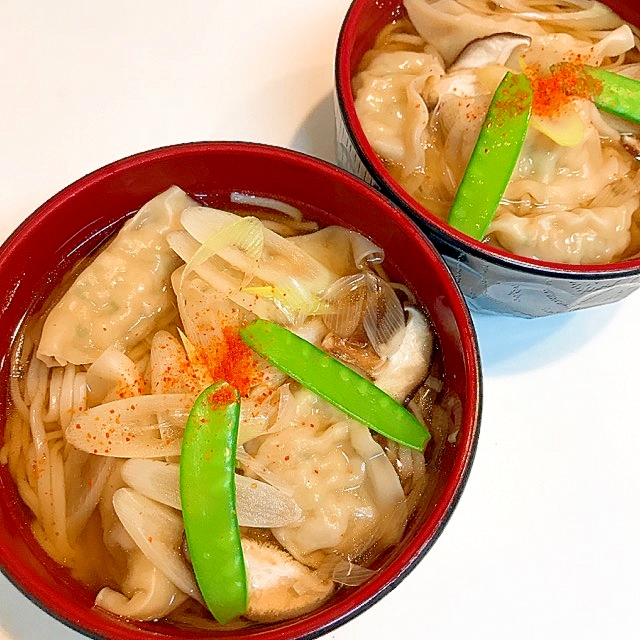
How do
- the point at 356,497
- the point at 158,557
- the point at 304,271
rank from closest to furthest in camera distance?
1. the point at 158,557
2. the point at 356,497
3. the point at 304,271

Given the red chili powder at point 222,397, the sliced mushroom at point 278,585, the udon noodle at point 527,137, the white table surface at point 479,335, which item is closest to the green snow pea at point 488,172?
the udon noodle at point 527,137

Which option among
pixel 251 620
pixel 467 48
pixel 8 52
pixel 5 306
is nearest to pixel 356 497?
pixel 251 620

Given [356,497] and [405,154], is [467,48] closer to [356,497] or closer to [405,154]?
[405,154]

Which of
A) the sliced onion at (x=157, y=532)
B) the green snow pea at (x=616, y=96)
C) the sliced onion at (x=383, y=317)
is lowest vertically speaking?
the sliced onion at (x=157, y=532)

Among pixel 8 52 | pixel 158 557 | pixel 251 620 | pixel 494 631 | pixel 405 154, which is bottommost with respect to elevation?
pixel 494 631

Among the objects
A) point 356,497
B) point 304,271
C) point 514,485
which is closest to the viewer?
point 356,497

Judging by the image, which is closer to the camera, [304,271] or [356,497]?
[356,497]

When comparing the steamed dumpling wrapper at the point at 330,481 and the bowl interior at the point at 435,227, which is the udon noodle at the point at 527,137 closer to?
the bowl interior at the point at 435,227

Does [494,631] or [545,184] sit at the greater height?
[545,184]
